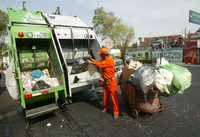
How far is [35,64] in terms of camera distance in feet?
16.6

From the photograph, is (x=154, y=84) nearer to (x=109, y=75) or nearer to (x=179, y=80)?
(x=179, y=80)

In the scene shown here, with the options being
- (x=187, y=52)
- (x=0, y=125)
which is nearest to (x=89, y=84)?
(x=0, y=125)

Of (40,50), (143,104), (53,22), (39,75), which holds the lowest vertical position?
(143,104)

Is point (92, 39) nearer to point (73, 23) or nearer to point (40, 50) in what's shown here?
point (73, 23)

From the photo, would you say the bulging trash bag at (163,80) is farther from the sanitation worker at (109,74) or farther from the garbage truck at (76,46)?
the garbage truck at (76,46)

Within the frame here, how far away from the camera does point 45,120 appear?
14.2ft

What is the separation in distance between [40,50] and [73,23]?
1253 millimetres

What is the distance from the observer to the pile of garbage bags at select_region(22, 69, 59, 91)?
4.34 metres

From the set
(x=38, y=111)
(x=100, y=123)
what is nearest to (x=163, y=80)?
(x=100, y=123)

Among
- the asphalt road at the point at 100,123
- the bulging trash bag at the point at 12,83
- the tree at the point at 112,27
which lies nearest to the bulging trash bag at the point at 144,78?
the asphalt road at the point at 100,123

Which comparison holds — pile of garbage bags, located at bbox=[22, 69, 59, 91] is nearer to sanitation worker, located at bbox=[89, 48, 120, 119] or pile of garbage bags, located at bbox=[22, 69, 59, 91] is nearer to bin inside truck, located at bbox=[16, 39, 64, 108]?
bin inside truck, located at bbox=[16, 39, 64, 108]

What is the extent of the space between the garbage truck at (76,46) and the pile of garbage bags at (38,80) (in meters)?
0.49

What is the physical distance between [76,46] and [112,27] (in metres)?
34.4

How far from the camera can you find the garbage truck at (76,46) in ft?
16.4
